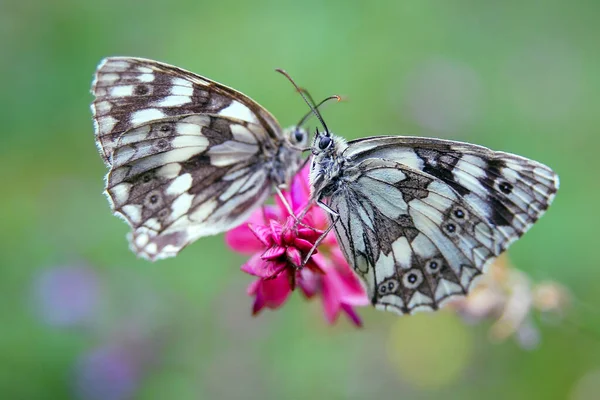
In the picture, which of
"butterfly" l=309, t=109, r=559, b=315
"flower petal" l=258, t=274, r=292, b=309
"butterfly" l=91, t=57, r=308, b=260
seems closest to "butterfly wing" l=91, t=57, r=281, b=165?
"butterfly" l=91, t=57, r=308, b=260

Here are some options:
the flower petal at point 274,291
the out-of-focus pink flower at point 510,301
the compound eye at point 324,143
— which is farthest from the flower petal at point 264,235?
the out-of-focus pink flower at point 510,301

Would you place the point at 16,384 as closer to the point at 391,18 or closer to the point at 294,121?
the point at 294,121

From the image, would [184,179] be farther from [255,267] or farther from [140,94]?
[255,267]

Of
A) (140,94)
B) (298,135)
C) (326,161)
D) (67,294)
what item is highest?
(140,94)

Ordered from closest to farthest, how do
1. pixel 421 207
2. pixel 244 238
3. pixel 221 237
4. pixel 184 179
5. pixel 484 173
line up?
pixel 484 173
pixel 421 207
pixel 184 179
pixel 244 238
pixel 221 237

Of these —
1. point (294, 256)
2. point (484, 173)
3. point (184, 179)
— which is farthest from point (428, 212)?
point (184, 179)

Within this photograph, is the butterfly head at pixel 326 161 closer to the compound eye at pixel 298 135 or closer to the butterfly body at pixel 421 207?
the butterfly body at pixel 421 207

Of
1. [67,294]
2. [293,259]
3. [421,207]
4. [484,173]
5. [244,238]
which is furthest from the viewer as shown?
[67,294]
